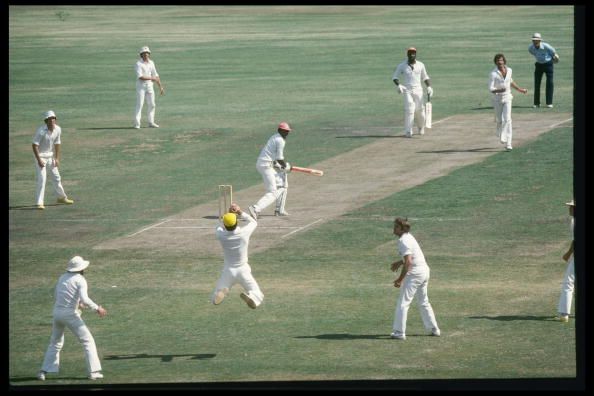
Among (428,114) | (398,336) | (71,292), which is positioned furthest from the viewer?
(428,114)

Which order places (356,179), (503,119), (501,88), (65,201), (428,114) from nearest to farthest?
(65,201), (356,179), (501,88), (503,119), (428,114)

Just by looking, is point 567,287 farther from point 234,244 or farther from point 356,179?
point 356,179

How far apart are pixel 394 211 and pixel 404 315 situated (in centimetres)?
878

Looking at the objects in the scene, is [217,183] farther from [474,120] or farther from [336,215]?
[474,120]

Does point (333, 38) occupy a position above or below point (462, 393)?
above

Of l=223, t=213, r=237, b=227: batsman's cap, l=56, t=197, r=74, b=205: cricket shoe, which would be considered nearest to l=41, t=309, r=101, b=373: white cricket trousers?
l=223, t=213, r=237, b=227: batsman's cap

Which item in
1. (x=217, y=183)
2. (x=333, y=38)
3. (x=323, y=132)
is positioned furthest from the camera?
(x=333, y=38)

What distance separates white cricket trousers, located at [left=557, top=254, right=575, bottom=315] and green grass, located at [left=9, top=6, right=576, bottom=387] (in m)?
0.45

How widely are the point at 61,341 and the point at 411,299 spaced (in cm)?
Answer: 502

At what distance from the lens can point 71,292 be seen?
2030 centimetres

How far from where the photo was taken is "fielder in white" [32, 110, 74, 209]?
30.1 m

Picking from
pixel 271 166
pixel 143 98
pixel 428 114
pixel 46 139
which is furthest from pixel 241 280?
pixel 143 98

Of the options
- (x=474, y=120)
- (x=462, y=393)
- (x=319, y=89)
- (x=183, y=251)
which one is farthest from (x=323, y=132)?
(x=462, y=393)
